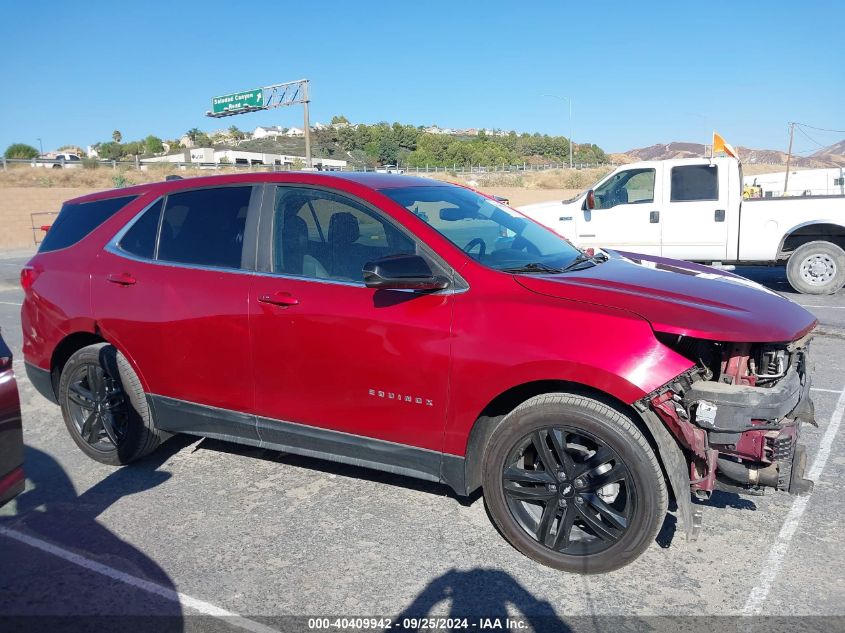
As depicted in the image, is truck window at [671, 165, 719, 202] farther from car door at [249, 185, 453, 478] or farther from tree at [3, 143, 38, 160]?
tree at [3, 143, 38, 160]

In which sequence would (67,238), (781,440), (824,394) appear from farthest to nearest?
1. (824,394)
2. (67,238)
3. (781,440)

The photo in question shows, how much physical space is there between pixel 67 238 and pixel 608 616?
13.6 ft

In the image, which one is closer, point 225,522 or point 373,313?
point 373,313

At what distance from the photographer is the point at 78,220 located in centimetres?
478

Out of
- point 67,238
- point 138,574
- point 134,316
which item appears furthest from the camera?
point 67,238

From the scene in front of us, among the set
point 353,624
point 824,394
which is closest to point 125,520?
point 353,624

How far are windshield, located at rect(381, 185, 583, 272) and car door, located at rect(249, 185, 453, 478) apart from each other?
0.80 feet

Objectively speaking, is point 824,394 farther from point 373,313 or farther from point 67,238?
point 67,238

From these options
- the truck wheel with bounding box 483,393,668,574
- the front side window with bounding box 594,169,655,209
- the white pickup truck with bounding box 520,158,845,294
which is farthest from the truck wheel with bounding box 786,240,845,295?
the truck wheel with bounding box 483,393,668,574

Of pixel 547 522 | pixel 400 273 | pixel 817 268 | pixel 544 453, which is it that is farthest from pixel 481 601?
pixel 817 268

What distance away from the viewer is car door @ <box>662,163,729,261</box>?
34.4 ft

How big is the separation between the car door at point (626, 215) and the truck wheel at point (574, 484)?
8.09m

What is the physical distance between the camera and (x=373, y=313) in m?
3.46

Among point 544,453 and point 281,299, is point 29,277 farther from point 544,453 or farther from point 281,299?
point 544,453
